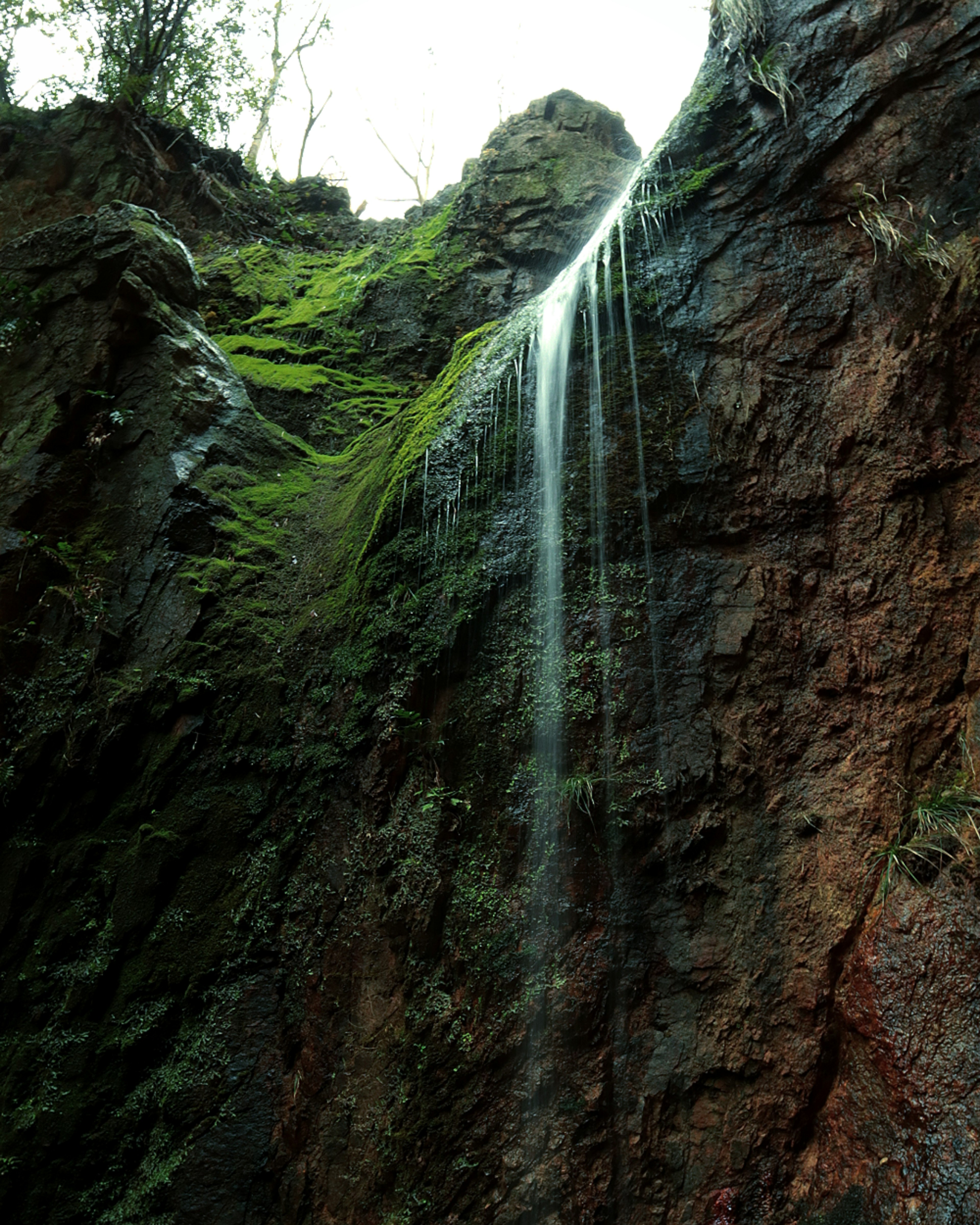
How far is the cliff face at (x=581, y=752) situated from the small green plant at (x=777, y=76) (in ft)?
0.12

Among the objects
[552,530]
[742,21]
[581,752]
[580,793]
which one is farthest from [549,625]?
[742,21]

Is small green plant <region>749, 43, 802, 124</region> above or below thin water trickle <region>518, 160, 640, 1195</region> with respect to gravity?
above

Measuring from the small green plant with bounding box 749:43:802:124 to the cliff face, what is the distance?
0.04 m

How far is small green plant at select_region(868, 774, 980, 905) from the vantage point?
366cm

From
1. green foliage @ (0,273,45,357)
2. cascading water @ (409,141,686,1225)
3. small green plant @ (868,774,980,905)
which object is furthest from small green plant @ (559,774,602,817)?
green foliage @ (0,273,45,357)

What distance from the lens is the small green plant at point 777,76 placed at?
5730mm

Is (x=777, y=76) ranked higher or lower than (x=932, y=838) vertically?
higher

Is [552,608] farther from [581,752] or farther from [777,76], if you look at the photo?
[777,76]

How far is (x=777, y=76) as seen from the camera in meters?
5.79

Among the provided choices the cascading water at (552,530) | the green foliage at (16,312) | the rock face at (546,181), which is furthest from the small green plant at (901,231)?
the green foliage at (16,312)

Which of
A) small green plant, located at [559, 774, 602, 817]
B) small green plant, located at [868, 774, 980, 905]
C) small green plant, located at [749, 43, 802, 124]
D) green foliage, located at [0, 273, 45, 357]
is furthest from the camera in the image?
green foliage, located at [0, 273, 45, 357]

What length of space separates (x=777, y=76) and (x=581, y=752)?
5.05 metres

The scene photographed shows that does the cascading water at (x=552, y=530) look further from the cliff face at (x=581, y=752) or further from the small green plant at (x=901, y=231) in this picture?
the small green plant at (x=901, y=231)

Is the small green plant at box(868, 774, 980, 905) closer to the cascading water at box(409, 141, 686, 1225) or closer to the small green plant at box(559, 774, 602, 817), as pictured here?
the cascading water at box(409, 141, 686, 1225)
